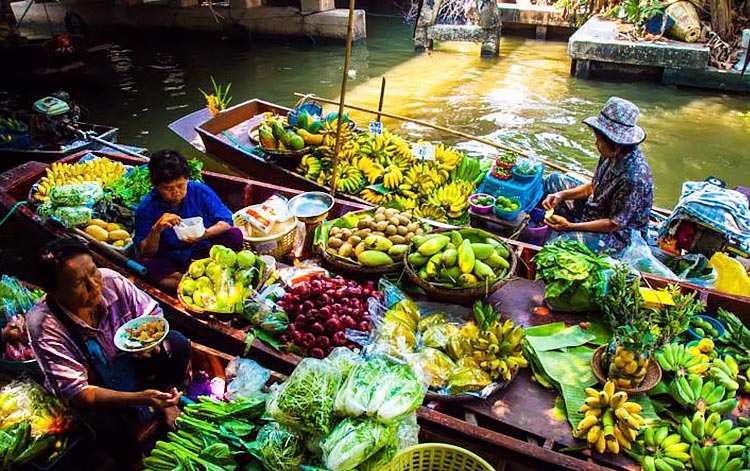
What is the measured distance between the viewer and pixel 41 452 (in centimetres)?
292

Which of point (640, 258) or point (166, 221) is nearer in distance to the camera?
point (166, 221)

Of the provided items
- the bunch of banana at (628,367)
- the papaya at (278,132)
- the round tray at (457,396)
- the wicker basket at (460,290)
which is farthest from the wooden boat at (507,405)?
the papaya at (278,132)

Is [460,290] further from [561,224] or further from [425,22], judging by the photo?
[425,22]

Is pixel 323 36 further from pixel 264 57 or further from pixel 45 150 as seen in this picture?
pixel 45 150

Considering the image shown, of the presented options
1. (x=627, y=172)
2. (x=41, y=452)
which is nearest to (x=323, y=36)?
(x=627, y=172)

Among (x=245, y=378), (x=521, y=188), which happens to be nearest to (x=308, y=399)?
(x=245, y=378)

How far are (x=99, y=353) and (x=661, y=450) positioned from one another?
309 cm

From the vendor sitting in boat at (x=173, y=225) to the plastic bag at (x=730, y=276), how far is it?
385 centimetres

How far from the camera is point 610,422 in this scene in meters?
2.61

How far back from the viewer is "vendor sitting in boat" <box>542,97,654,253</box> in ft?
12.0

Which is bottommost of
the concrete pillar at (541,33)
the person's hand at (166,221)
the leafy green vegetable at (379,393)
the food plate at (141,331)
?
the food plate at (141,331)

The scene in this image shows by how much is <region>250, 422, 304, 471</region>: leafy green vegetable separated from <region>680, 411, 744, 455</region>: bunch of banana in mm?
1976

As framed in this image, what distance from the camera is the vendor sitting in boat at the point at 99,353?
260cm

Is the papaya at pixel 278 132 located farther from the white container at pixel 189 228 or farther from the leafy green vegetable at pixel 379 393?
the leafy green vegetable at pixel 379 393
